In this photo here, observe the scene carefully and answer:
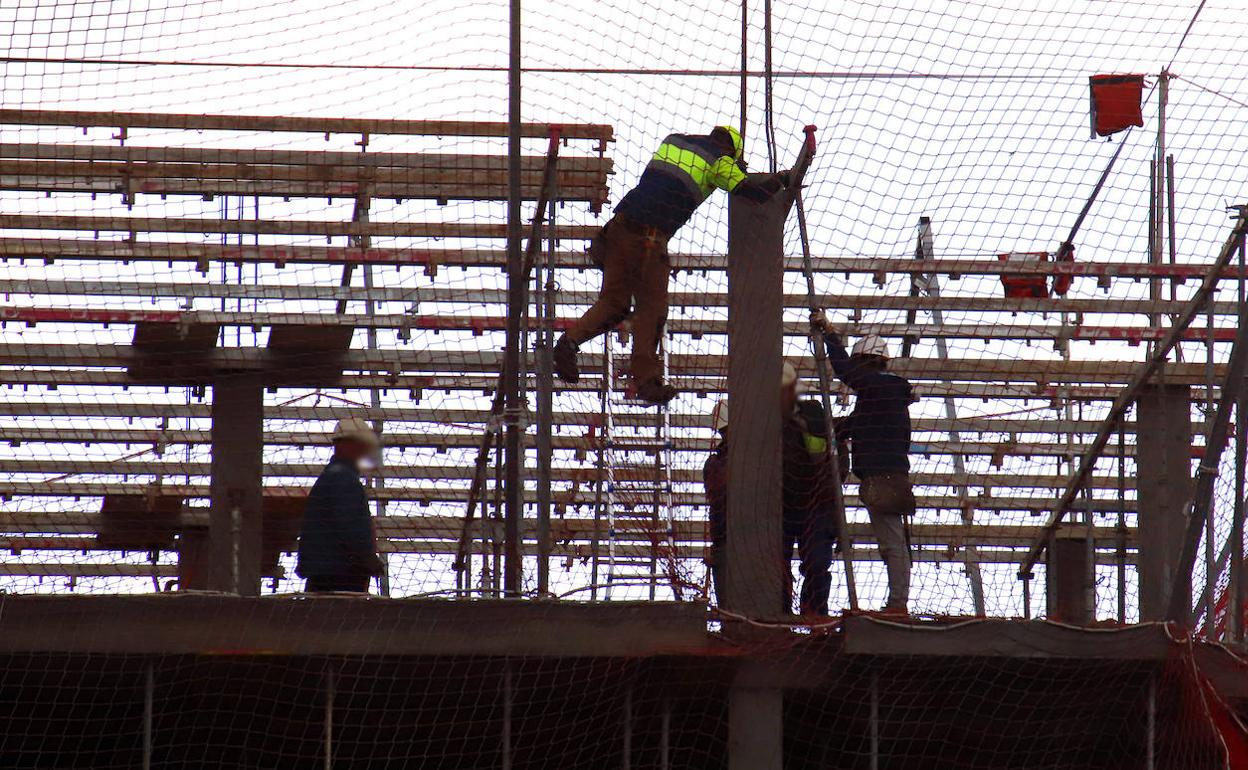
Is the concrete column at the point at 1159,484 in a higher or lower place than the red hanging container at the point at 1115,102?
lower

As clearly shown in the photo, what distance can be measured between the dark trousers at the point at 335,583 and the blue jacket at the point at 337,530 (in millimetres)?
56

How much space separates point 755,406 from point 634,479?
320 centimetres

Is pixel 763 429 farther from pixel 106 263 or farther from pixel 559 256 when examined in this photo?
pixel 106 263

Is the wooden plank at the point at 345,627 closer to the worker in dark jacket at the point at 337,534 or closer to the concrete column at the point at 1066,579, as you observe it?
the worker in dark jacket at the point at 337,534

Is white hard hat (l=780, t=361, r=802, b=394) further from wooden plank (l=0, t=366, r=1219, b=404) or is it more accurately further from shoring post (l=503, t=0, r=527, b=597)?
wooden plank (l=0, t=366, r=1219, b=404)

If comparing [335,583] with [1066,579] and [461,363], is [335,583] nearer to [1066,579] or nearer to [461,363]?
[461,363]

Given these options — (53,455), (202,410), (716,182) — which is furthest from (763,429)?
(53,455)

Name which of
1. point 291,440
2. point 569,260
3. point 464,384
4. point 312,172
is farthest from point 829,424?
point 291,440

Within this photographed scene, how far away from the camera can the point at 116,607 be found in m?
9.69

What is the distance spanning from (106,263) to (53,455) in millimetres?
2226

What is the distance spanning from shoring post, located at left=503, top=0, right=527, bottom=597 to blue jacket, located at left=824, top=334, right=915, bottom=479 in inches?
73.0

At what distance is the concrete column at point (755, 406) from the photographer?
10.1m

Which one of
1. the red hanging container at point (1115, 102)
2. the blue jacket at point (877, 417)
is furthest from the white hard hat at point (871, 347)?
the red hanging container at point (1115, 102)

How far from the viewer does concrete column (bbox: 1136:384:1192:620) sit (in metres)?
13.2
